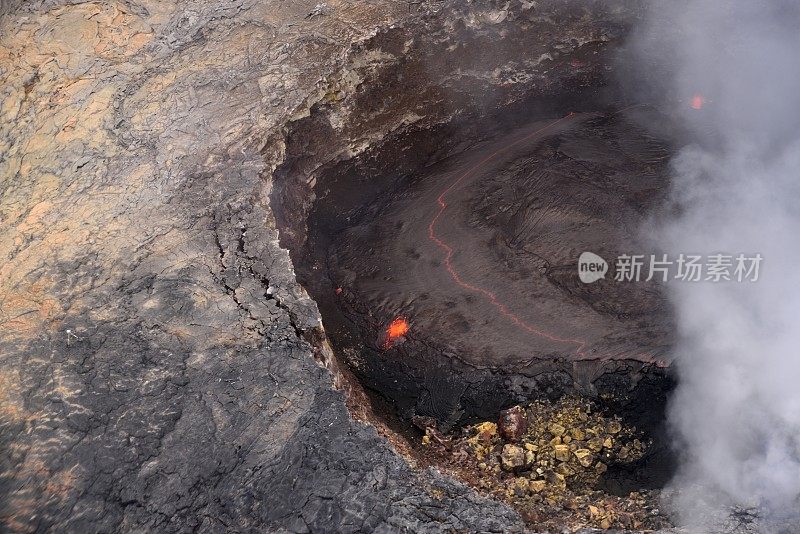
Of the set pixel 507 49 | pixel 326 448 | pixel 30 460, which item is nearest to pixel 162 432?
pixel 30 460

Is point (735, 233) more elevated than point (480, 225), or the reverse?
point (480, 225)

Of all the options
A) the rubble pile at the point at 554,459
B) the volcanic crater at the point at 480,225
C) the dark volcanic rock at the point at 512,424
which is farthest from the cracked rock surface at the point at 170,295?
the dark volcanic rock at the point at 512,424

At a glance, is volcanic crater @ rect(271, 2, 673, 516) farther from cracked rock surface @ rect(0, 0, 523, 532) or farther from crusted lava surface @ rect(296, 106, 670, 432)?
cracked rock surface @ rect(0, 0, 523, 532)

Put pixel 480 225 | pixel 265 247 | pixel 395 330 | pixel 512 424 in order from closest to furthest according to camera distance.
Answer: pixel 512 424 → pixel 265 247 → pixel 395 330 → pixel 480 225

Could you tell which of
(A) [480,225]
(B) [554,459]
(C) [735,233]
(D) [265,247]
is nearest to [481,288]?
(A) [480,225]

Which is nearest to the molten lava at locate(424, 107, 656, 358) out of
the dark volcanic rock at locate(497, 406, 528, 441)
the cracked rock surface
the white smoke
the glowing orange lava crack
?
the glowing orange lava crack

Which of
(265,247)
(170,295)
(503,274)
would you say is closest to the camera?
(170,295)

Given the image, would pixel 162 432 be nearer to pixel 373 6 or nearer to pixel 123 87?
pixel 123 87

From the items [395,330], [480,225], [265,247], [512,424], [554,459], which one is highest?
[265,247]

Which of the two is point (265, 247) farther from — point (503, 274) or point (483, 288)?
point (503, 274)

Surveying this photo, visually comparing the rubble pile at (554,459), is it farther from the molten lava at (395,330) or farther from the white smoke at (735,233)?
the molten lava at (395,330)
